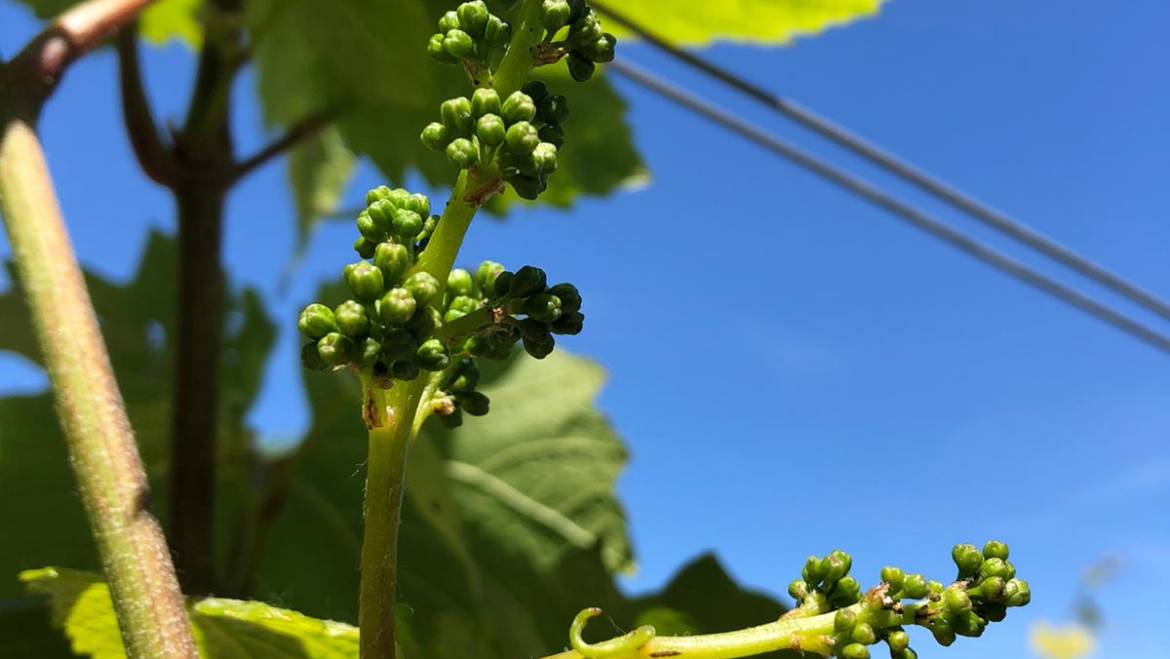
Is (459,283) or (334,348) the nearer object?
(334,348)

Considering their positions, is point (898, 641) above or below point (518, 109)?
below

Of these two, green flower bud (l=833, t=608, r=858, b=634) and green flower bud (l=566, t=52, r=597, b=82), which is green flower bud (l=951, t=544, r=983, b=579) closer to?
green flower bud (l=833, t=608, r=858, b=634)

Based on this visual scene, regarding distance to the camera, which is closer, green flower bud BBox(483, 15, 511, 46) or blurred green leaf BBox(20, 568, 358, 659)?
green flower bud BBox(483, 15, 511, 46)

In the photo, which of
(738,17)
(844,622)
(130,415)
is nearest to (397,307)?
(844,622)

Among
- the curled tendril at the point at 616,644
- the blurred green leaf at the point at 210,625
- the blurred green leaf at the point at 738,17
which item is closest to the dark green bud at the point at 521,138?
the curled tendril at the point at 616,644

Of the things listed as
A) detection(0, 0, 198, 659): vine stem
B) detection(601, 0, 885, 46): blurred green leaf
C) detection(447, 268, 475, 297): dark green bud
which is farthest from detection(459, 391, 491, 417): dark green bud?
detection(601, 0, 885, 46): blurred green leaf

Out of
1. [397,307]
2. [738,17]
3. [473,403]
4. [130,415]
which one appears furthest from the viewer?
[738,17]

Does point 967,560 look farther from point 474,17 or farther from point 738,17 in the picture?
point 738,17
